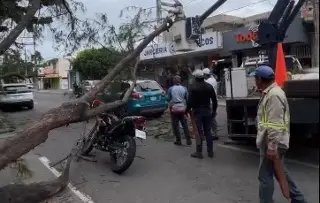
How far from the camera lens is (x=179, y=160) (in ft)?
26.8

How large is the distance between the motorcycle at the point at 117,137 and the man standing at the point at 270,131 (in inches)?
128

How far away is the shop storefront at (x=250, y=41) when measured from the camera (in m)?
17.6

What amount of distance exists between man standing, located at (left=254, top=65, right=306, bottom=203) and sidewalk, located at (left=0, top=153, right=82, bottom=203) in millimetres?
2747

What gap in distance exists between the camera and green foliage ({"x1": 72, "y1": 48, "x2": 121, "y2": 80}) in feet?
30.1

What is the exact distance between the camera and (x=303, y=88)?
5.50 ft

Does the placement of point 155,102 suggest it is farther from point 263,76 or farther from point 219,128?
point 263,76

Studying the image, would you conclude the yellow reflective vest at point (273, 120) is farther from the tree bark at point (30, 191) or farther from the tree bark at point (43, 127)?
the tree bark at point (30, 191)

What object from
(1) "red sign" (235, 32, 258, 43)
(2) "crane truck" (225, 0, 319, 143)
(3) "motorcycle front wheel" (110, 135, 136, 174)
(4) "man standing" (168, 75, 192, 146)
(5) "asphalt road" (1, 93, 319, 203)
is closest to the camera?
(5) "asphalt road" (1, 93, 319, 203)

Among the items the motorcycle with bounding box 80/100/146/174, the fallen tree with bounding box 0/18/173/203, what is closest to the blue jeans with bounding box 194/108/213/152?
the motorcycle with bounding box 80/100/146/174

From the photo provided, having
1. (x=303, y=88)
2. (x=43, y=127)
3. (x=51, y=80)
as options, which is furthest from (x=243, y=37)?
(x=51, y=80)

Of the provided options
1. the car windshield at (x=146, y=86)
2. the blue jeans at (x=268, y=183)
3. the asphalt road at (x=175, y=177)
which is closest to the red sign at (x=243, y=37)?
the car windshield at (x=146, y=86)

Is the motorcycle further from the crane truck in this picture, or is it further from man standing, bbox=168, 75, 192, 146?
man standing, bbox=168, 75, 192, 146

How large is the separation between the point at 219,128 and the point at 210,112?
11.8 feet

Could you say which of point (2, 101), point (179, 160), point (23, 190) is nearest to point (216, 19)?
point (2, 101)
